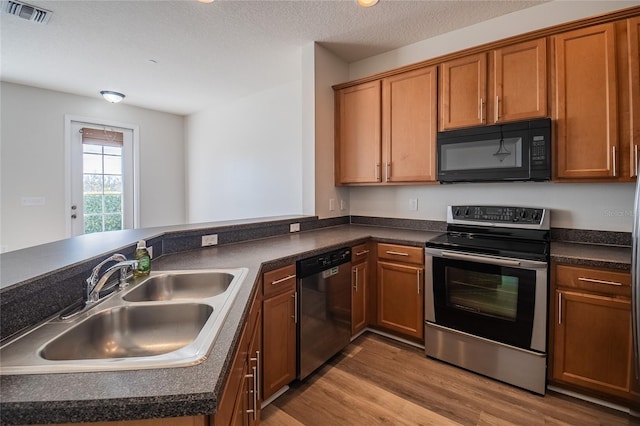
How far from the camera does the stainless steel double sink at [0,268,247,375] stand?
0.72 meters

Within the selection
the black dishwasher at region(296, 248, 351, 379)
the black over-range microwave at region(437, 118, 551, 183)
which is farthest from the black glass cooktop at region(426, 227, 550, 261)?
the black dishwasher at region(296, 248, 351, 379)

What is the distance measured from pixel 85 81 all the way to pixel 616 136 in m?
5.23

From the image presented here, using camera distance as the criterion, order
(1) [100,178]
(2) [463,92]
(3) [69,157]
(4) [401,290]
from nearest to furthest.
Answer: (2) [463,92], (4) [401,290], (3) [69,157], (1) [100,178]

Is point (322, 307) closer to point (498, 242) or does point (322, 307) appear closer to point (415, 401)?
point (415, 401)

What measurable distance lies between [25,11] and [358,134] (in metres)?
2.77

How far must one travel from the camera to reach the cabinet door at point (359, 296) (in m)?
2.44

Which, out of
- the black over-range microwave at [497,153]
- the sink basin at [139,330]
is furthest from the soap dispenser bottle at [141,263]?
the black over-range microwave at [497,153]

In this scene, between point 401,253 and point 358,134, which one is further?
point 358,134

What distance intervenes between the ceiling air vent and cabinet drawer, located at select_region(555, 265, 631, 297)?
4.03 m

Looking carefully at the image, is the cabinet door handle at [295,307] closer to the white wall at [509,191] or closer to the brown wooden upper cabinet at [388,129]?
the brown wooden upper cabinet at [388,129]

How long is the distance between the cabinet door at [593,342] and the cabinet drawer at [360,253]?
129 centimetres

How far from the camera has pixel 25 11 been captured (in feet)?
7.44

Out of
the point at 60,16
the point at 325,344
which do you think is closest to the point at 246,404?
the point at 325,344

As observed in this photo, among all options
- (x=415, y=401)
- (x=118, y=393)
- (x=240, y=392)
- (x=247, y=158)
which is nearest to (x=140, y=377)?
(x=118, y=393)
